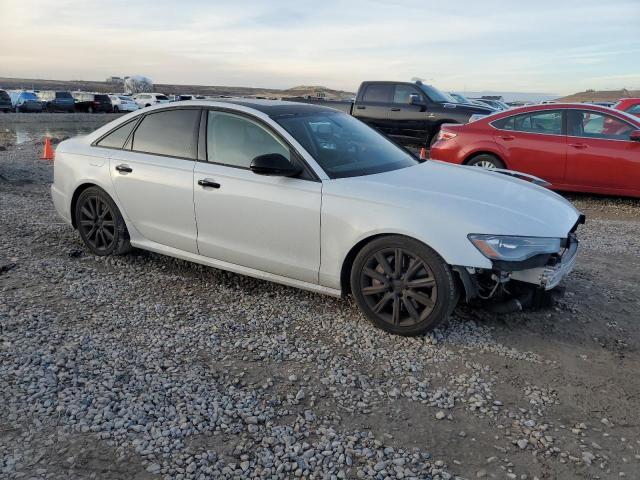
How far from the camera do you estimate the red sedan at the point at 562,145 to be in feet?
26.7

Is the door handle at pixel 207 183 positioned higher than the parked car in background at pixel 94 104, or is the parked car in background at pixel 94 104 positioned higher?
the parked car in background at pixel 94 104

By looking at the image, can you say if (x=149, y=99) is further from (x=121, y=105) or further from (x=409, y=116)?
(x=409, y=116)

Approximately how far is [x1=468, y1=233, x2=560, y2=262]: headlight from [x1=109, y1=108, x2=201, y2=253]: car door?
2.42 metres

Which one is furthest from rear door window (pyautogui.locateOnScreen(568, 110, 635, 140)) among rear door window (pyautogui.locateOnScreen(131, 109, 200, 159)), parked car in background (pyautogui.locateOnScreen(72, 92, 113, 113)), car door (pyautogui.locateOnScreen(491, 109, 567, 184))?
parked car in background (pyautogui.locateOnScreen(72, 92, 113, 113))

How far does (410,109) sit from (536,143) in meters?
5.38

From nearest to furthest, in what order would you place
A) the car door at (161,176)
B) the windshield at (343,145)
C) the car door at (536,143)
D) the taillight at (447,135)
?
the windshield at (343,145), the car door at (161,176), the car door at (536,143), the taillight at (447,135)

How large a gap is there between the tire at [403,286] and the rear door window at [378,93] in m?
10.6

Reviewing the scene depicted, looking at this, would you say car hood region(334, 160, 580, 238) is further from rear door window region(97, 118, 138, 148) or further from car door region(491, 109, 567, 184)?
car door region(491, 109, 567, 184)

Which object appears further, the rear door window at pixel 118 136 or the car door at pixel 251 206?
the rear door window at pixel 118 136

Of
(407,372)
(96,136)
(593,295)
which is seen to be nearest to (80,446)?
(407,372)

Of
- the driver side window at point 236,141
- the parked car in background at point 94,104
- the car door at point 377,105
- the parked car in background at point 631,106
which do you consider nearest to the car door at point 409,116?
the car door at point 377,105

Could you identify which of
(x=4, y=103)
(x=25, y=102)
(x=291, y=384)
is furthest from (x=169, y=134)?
(x=25, y=102)

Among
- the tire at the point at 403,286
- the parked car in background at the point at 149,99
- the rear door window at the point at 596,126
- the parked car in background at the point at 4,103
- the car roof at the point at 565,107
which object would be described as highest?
the parked car in background at the point at 149,99

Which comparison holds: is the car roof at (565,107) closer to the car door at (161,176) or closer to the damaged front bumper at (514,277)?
the damaged front bumper at (514,277)
